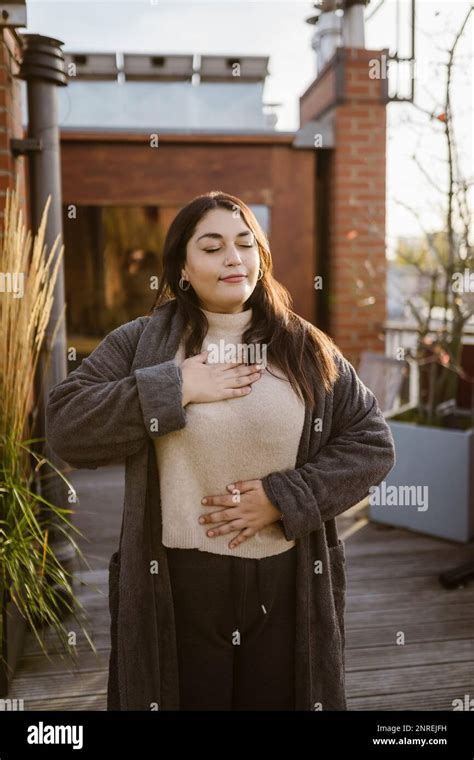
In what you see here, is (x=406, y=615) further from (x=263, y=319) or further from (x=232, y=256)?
(x=232, y=256)

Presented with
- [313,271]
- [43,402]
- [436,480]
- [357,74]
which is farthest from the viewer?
[313,271]

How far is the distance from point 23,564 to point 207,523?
934 millimetres

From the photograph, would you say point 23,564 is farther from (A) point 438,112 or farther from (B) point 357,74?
(B) point 357,74

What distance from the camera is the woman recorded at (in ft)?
4.45

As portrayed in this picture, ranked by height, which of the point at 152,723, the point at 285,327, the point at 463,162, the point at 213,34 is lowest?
the point at 152,723

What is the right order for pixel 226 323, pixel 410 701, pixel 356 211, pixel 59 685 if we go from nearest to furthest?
1. pixel 226 323
2. pixel 410 701
3. pixel 59 685
4. pixel 356 211

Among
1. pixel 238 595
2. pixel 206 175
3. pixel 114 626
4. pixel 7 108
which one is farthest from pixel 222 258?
pixel 206 175

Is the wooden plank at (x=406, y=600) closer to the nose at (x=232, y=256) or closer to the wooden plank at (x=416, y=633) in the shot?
the wooden plank at (x=416, y=633)

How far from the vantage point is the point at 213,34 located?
19.8 ft

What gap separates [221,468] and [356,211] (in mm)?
3769

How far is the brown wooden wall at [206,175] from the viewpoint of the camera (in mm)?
4703

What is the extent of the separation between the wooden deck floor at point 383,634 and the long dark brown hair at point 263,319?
1169mm

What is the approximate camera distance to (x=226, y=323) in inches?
57.7

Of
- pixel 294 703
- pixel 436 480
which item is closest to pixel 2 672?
pixel 294 703
